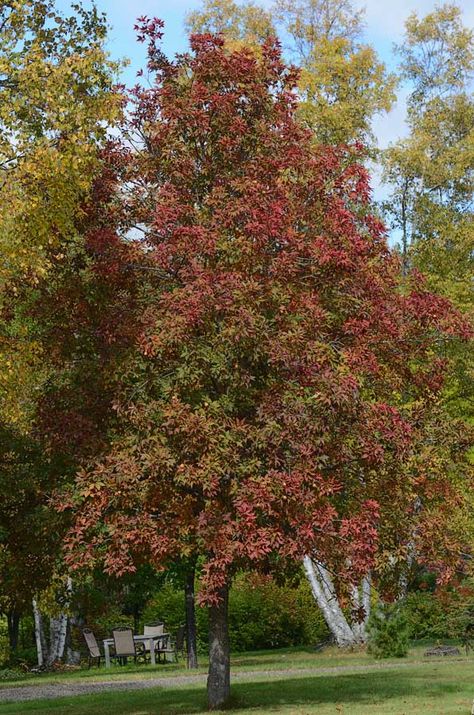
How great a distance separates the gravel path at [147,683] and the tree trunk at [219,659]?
13.9ft

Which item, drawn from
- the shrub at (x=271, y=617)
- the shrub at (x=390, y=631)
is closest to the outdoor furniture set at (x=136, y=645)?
the shrub at (x=271, y=617)

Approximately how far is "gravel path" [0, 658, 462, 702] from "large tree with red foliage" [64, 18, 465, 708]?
5.10 metres

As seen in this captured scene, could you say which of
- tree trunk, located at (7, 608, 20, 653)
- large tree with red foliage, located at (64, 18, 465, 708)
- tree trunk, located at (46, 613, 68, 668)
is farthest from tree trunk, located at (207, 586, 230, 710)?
tree trunk, located at (7, 608, 20, 653)

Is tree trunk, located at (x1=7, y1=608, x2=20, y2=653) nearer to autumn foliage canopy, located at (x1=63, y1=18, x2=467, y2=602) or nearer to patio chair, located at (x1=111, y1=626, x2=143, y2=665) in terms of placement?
patio chair, located at (x1=111, y1=626, x2=143, y2=665)

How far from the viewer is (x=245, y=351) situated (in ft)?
44.5

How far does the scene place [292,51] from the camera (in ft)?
115

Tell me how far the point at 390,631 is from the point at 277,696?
27.7 ft

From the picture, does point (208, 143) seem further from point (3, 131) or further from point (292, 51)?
point (292, 51)

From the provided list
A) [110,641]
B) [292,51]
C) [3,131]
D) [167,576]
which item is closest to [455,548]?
[3,131]

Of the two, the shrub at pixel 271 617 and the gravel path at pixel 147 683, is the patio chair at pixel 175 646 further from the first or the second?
the gravel path at pixel 147 683

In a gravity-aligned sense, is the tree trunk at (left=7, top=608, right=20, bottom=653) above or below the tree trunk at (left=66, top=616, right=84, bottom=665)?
above

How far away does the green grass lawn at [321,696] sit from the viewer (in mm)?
14125

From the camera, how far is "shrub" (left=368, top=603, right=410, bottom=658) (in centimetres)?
2383

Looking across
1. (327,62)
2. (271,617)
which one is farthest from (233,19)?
(271,617)
